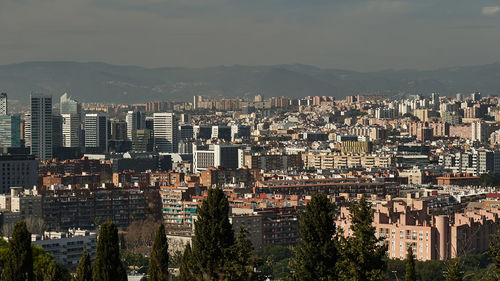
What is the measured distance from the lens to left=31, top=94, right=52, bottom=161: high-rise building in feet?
267

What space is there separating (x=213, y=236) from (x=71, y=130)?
285 feet

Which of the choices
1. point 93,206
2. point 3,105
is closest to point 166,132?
point 3,105

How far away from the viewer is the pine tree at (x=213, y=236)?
13.8 metres

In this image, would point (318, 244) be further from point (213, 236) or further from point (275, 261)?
point (275, 261)

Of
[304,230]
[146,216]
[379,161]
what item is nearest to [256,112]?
[379,161]

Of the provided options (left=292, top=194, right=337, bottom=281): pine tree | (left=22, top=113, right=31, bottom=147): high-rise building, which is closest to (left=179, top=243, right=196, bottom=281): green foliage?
(left=292, top=194, right=337, bottom=281): pine tree

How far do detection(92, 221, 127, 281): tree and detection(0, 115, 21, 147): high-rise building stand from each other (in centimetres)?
6353

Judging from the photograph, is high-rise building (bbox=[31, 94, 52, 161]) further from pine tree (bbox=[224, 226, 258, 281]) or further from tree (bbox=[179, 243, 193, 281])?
pine tree (bbox=[224, 226, 258, 281])

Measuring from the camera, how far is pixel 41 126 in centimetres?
→ 8244

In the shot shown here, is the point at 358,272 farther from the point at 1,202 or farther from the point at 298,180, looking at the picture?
the point at 298,180

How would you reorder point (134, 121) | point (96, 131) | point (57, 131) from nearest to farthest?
point (57, 131)
point (96, 131)
point (134, 121)

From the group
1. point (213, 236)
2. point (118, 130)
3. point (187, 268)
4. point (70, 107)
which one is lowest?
point (187, 268)

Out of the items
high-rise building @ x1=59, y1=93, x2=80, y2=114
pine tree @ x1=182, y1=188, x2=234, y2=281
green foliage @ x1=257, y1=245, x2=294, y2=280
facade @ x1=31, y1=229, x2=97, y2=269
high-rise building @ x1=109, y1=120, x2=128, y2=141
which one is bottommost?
green foliage @ x1=257, y1=245, x2=294, y2=280

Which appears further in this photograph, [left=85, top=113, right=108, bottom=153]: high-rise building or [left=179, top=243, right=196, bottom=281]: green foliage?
[left=85, top=113, right=108, bottom=153]: high-rise building
